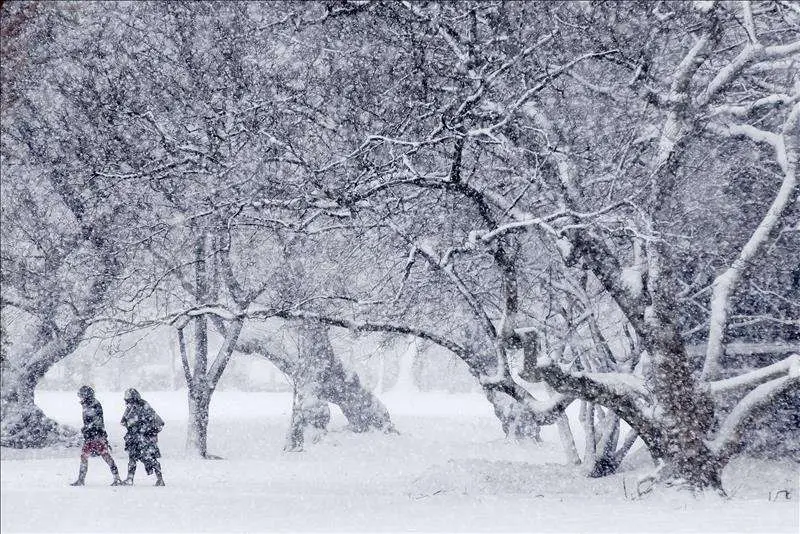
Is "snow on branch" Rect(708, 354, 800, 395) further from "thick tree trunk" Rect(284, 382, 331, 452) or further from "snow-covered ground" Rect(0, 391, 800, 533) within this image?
"thick tree trunk" Rect(284, 382, 331, 452)

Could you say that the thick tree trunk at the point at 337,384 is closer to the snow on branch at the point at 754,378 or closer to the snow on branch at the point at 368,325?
the snow on branch at the point at 368,325

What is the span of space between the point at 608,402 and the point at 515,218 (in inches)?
101

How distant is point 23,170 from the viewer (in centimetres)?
1641

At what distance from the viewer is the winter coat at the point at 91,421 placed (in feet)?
35.7

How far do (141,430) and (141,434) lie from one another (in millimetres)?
74

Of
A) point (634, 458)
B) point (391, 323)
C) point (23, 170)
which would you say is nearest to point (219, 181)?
point (391, 323)

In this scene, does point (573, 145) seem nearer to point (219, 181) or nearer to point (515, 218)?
point (515, 218)

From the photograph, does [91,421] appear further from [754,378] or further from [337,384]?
[337,384]

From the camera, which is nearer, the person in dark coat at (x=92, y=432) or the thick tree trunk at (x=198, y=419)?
the person in dark coat at (x=92, y=432)

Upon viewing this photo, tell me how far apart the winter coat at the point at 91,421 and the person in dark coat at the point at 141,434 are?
33.5 inches

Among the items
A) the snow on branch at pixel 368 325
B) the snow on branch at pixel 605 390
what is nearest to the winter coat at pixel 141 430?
the snow on branch at pixel 368 325

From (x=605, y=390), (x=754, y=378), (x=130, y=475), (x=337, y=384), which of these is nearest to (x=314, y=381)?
(x=337, y=384)

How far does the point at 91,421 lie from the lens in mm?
10891

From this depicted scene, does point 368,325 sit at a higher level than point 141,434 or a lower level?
higher
